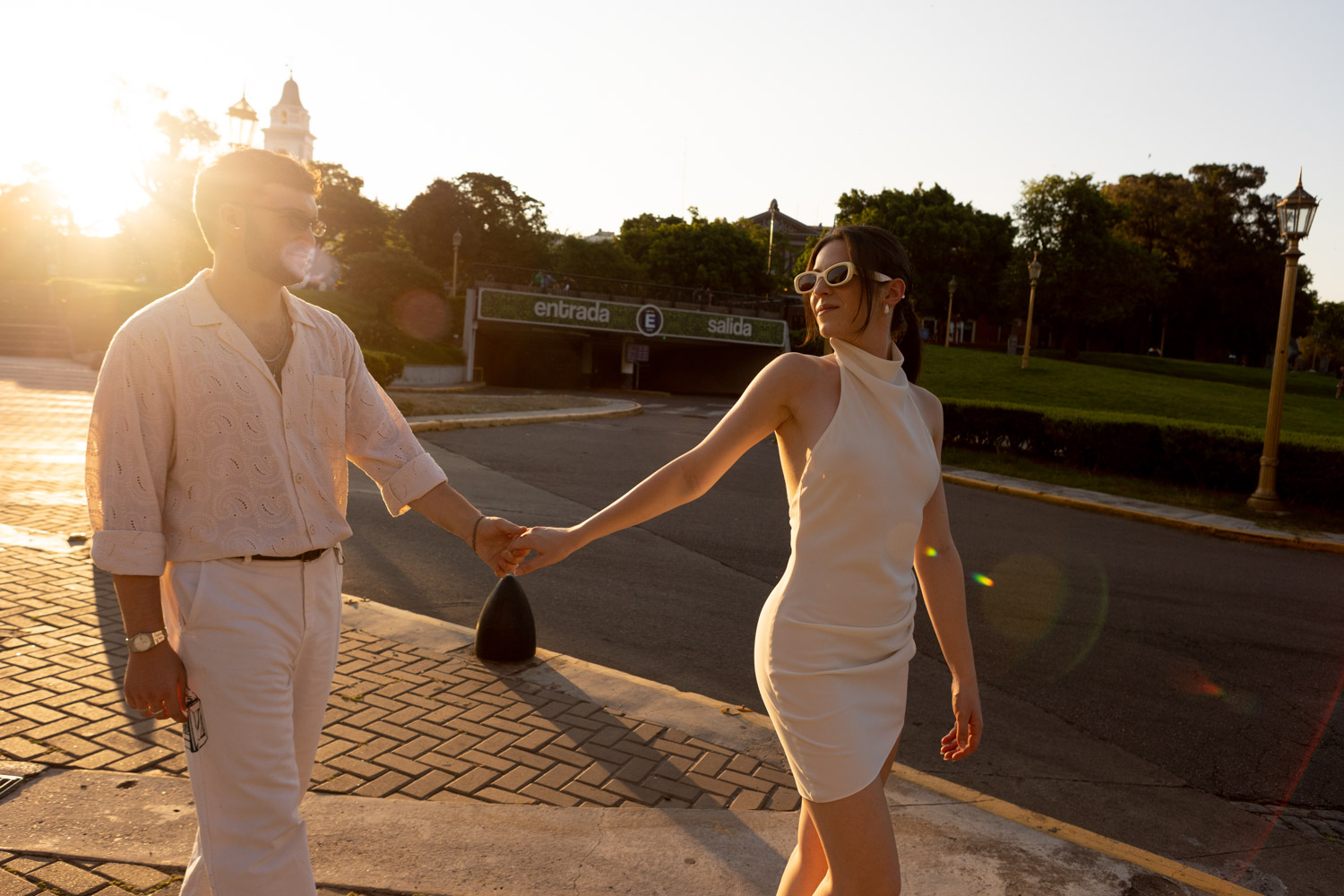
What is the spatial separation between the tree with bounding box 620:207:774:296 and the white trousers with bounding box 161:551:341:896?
64.9 m

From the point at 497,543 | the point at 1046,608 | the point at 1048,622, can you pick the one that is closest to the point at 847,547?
the point at 497,543

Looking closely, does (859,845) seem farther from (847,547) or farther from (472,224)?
(472,224)

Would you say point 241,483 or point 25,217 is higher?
point 25,217

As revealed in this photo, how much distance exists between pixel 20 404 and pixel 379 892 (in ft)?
67.5

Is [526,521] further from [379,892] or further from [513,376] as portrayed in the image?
[513,376]

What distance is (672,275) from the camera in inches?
2630

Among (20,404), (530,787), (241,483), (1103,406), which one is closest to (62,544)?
(530,787)

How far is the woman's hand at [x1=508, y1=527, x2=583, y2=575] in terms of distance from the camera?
2780mm

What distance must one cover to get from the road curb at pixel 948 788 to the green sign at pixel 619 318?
37833mm

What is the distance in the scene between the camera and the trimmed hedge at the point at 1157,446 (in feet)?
48.9

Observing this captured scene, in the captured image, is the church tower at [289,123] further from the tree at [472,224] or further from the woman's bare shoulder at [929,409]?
the woman's bare shoulder at [929,409]

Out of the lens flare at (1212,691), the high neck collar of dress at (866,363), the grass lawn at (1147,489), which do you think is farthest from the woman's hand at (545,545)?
the grass lawn at (1147,489)

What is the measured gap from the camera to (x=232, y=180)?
242 cm

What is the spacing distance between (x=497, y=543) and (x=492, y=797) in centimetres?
136
